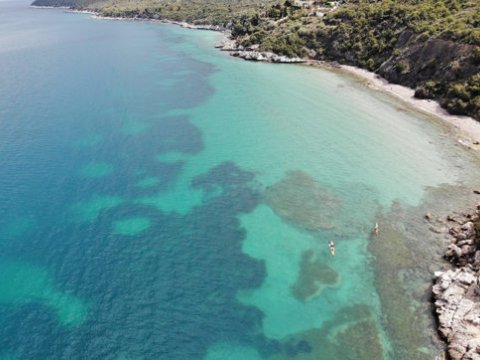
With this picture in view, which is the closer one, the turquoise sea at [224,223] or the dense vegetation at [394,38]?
the turquoise sea at [224,223]

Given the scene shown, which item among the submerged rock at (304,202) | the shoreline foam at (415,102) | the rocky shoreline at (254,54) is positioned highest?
the shoreline foam at (415,102)

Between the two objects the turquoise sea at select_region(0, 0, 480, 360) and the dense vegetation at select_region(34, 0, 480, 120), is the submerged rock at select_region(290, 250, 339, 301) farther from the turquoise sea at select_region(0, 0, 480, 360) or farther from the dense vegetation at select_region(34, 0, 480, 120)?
the dense vegetation at select_region(34, 0, 480, 120)

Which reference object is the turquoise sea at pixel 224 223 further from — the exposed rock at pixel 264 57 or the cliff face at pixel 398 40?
the exposed rock at pixel 264 57

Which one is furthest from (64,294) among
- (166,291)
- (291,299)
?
(291,299)

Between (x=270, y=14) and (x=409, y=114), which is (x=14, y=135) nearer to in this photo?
(x=409, y=114)

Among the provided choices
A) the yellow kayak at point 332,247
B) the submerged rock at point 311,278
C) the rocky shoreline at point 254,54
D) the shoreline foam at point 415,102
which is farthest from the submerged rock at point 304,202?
the rocky shoreline at point 254,54

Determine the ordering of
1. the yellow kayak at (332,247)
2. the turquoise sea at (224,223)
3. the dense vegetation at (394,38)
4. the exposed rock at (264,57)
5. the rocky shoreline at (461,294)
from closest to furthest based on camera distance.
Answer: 1. the rocky shoreline at (461,294)
2. the turquoise sea at (224,223)
3. the yellow kayak at (332,247)
4. the dense vegetation at (394,38)
5. the exposed rock at (264,57)

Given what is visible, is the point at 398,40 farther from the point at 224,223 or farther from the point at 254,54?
the point at 224,223
